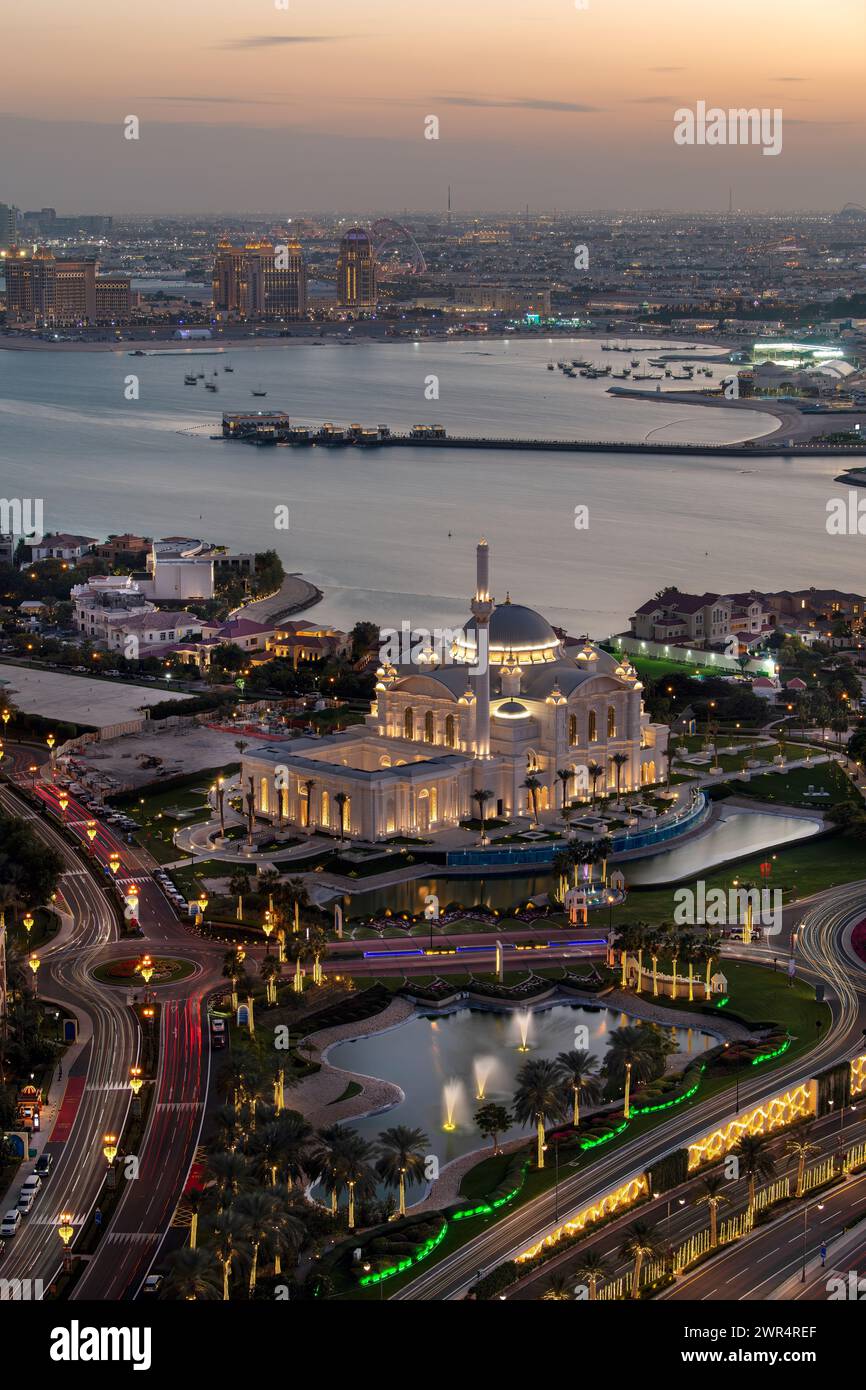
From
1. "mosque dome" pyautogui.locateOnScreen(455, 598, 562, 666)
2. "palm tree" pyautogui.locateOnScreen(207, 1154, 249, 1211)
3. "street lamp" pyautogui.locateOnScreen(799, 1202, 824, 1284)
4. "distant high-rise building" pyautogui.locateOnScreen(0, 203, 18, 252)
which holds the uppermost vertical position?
"distant high-rise building" pyautogui.locateOnScreen(0, 203, 18, 252)

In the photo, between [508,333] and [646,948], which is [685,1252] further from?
[508,333]

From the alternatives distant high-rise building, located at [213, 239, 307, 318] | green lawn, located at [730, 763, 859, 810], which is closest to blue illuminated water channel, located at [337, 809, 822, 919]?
green lawn, located at [730, 763, 859, 810]

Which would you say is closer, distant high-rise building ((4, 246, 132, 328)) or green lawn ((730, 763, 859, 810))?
green lawn ((730, 763, 859, 810))

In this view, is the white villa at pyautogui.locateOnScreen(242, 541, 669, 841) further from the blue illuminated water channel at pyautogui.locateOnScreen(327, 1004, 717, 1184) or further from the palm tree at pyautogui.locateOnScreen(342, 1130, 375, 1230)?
the palm tree at pyautogui.locateOnScreen(342, 1130, 375, 1230)

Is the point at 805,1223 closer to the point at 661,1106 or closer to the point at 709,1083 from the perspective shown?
the point at 661,1106

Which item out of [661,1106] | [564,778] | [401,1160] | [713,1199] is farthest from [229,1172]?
[564,778]

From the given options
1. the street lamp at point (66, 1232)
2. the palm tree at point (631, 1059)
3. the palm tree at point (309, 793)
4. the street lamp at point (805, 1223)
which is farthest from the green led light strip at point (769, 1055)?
the palm tree at point (309, 793)
